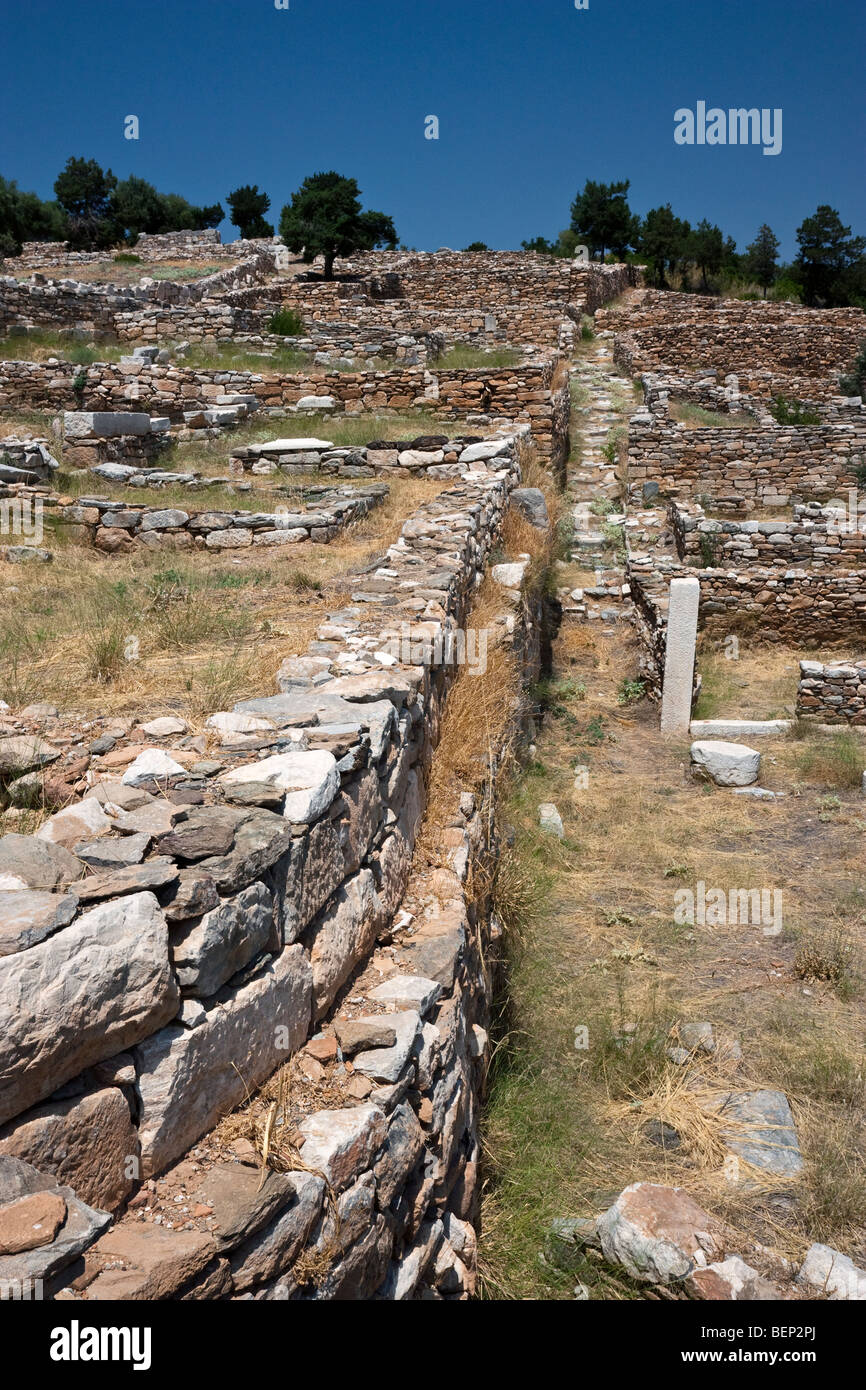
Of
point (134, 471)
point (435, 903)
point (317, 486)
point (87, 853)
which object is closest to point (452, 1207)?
point (435, 903)

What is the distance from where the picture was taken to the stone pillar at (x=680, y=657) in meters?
9.09

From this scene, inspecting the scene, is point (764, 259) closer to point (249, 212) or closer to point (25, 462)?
point (249, 212)

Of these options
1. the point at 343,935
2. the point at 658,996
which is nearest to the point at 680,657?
the point at 658,996

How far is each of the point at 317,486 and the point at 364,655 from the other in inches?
222

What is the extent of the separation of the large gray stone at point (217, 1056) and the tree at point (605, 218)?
4193 cm

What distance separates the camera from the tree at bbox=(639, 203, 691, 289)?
35719 millimetres

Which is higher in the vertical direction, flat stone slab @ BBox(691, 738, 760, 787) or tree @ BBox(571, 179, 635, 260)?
tree @ BBox(571, 179, 635, 260)

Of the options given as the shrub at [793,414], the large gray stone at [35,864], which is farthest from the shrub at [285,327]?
the large gray stone at [35,864]

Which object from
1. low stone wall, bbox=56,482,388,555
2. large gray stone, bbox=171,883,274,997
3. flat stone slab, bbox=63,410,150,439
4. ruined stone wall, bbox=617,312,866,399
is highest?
ruined stone wall, bbox=617,312,866,399

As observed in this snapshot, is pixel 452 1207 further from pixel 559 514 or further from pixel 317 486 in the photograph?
pixel 559 514

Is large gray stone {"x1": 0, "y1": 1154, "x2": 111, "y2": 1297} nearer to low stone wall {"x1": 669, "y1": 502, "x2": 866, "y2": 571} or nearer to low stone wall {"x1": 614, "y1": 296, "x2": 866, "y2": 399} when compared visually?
low stone wall {"x1": 669, "y1": 502, "x2": 866, "y2": 571}

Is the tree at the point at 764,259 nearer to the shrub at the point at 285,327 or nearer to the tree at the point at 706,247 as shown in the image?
the tree at the point at 706,247

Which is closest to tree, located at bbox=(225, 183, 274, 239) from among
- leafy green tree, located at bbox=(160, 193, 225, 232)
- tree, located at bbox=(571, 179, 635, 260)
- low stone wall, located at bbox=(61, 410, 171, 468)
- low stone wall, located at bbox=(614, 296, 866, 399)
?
leafy green tree, located at bbox=(160, 193, 225, 232)

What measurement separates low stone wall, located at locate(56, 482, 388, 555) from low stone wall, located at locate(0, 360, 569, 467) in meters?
4.27
